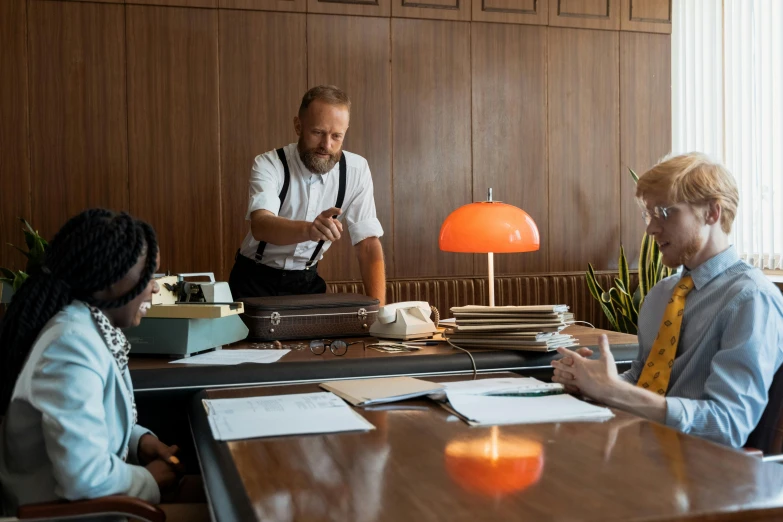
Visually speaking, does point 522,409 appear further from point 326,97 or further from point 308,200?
→ point 308,200

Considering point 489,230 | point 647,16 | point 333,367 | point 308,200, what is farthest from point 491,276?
point 647,16

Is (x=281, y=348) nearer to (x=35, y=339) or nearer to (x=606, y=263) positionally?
(x=35, y=339)

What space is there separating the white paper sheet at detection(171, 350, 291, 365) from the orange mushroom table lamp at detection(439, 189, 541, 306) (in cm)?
107

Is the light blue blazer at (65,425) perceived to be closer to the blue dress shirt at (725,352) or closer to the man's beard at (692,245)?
the blue dress shirt at (725,352)

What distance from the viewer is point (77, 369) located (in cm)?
155

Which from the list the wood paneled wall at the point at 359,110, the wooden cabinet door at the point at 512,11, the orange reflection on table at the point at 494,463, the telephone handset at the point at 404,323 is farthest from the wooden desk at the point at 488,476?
the wooden cabinet door at the point at 512,11

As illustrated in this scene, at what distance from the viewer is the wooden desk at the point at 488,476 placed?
3.80 ft

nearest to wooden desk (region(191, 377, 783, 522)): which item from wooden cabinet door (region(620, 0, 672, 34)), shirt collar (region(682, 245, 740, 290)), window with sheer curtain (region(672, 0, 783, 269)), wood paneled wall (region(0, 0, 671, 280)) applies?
shirt collar (region(682, 245, 740, 290))

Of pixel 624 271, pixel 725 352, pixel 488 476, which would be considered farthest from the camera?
pixel 624 271

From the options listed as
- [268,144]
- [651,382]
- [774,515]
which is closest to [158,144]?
[268,144]

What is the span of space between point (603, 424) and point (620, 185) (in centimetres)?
458

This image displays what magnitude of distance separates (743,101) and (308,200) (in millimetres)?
3305

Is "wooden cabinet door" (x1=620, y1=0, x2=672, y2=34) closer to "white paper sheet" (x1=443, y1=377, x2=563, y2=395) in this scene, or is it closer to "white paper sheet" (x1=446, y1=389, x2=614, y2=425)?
"white paper sheet" (x1=443, y1=377, x2=563, y2=395)

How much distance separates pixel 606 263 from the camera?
5.98m
